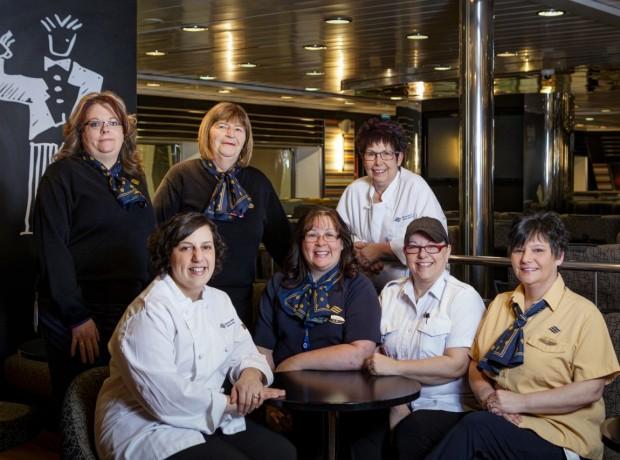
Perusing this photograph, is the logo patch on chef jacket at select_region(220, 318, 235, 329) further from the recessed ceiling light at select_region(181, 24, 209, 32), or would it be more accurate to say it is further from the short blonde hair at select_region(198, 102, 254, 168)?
the recessed ceiling light at select_region(181, 24, 209, 32)

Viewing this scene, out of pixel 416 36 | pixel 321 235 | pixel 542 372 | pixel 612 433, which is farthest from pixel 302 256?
pixel 416 36

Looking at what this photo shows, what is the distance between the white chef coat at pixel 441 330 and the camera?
3705mm

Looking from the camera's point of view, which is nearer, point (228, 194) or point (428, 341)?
point (428, 341)

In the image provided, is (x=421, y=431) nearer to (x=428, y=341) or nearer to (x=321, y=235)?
(x=428, y=341)

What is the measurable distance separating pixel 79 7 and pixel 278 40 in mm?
4425

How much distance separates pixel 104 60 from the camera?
498 cm

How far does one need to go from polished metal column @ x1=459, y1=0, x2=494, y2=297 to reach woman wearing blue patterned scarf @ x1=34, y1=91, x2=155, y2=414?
124 inches

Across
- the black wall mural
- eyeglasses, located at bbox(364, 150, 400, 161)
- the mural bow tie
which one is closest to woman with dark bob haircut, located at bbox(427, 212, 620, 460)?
eyeglasses, located at bbox(364, 150, 400, 161)

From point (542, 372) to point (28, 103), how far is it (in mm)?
2667

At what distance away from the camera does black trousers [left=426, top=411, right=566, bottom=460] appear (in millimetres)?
3322

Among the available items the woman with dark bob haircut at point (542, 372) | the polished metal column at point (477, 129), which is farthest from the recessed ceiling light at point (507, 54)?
the woman with dark bob haircut at point (542, 372)

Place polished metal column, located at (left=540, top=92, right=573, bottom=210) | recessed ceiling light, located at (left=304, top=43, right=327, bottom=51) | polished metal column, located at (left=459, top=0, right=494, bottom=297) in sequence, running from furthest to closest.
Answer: polished metal column, located at (left=540, top=92, right=573, bottom=210) → recessed ceiling light, located at (left=304, top=43, right=327, bottom=51) → polished metal column, located at (left=459, top=0, right=494, bottom=297)

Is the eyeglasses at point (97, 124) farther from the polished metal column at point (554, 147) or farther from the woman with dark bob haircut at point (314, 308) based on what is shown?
the polished metal column at point (554, 147)

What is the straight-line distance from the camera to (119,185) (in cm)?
375
